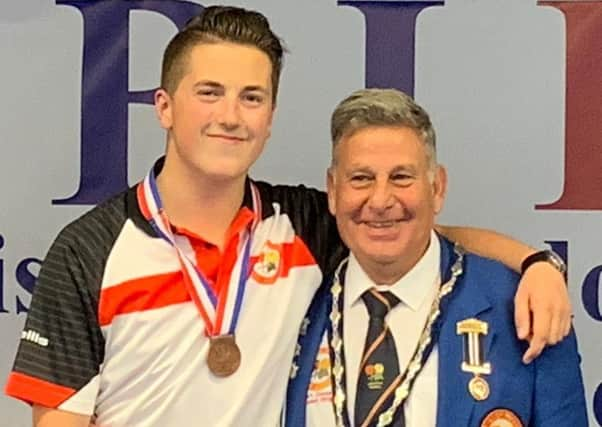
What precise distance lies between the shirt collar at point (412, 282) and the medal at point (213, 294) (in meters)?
0.18

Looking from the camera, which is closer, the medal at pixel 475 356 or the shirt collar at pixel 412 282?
the medal at pixel 475 356

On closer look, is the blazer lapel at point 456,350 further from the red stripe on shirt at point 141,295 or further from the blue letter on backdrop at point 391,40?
the blue letter on backdrop at point 391,40

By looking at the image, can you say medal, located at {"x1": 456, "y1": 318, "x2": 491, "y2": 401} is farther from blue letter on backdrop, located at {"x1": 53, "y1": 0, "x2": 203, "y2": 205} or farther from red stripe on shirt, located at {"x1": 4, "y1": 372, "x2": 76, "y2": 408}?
blue letter on backdrop, located at {"x1": 53, "y1": 0, "x2": 203, "y2": 205}

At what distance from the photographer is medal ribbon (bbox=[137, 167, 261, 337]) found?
1761mm

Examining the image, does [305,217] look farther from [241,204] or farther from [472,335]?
[472,335]

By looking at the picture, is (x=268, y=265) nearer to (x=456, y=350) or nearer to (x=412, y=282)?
(x=412, y=282)

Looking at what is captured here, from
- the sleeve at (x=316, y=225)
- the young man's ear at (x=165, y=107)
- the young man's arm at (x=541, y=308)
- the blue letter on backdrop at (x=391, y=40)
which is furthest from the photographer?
the blue letter on backdrop at (x=391, y=40)

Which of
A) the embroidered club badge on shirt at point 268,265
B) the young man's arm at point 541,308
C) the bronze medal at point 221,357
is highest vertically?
the embroidered club badge on shirt at point 268,265

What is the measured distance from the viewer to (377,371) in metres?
1.74

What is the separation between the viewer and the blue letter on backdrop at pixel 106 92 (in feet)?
7.86

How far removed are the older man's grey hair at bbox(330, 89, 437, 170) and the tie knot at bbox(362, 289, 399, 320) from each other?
0.22m

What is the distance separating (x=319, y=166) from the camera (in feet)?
7.90

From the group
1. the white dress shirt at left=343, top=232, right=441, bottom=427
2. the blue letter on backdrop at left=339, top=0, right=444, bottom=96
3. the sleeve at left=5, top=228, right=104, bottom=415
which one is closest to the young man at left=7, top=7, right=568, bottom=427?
the sleeve at left=5, top=228, right=104, bottom=415

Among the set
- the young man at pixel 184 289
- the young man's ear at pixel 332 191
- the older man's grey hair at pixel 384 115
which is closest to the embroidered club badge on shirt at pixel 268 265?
the young man at pixel 184 289
